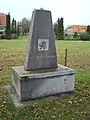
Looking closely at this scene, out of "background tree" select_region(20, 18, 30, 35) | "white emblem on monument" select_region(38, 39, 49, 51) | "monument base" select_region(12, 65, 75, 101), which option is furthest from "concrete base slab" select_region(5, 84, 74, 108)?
"background tree" select_region(20, 18, 30, 35)

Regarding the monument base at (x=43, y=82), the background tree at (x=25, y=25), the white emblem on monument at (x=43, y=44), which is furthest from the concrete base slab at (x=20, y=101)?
the background tree at (x=25, y=25)

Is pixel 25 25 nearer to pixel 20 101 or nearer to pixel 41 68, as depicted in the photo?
pixel 41 68

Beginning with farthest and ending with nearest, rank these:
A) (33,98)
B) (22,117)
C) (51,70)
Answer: (51,70) < (33,98) < (22,117)

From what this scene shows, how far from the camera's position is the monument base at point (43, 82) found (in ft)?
16.1

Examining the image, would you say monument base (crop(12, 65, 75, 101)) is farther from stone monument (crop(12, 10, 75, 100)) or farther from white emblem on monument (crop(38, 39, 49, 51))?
white emblem on monument (crop(38, 39, 49, 51))

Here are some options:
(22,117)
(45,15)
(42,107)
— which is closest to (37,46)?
(45,15)

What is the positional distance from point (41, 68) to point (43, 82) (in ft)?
1.67

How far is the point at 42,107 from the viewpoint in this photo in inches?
181

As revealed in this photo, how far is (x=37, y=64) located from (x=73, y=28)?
244 ft

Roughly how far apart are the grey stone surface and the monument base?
0.82 feet

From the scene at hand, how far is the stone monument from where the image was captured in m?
4.96

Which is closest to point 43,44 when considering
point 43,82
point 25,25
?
point 43,82

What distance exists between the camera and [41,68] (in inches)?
213

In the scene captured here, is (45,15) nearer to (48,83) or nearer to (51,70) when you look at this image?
(51,70)
